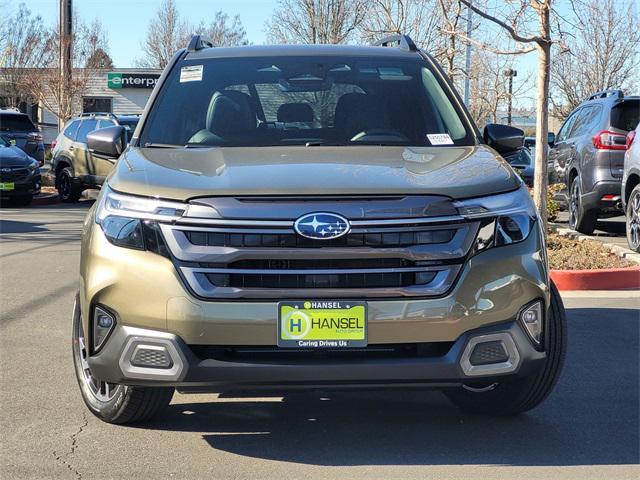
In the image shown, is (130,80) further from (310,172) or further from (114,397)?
(310,172)

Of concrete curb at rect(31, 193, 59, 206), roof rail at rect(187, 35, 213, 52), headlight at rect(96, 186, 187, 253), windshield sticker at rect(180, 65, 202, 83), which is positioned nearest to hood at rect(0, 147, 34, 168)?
concrete curb at rect(31, 193, 59, 206)

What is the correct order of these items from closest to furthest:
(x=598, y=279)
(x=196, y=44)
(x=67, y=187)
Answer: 1. (x=196, y=44)
2. (x=598, y=279)
3. (x=67, y=187)

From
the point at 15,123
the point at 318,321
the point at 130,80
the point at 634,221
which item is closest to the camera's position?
the point at 318,321

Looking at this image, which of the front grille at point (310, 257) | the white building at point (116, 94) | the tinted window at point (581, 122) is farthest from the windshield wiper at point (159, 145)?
the white building at point (116, 94)

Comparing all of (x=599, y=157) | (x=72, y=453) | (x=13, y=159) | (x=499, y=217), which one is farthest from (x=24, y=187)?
(x=499, y=217)

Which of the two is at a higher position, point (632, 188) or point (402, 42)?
point (402, 42)

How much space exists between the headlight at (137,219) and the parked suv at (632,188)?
7.79 metres

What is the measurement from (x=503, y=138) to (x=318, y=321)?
2.08 meters

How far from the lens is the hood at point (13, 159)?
18391mm

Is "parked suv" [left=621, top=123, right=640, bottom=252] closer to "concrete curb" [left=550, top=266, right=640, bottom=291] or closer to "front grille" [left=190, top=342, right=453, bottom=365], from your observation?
"concrete curb" [left=550, top=266, right=640, bottom=291]

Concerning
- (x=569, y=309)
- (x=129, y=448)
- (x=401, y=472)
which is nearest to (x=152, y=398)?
(x=129, y=448)

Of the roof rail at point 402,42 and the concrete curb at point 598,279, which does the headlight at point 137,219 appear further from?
the concrete curb at point 598,279

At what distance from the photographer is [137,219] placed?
4.03 metres

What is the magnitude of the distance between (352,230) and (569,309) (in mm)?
4519
